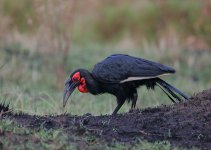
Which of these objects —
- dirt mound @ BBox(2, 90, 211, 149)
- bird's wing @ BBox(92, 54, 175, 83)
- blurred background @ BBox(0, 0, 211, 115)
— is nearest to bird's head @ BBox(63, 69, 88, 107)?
bird's wing @ BBox(92, 54, 175, 83)

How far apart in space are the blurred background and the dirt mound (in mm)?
Answer: 2167

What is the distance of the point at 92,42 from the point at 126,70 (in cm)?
1009

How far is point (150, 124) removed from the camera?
5.93m

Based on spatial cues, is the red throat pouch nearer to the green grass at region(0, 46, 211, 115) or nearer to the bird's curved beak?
the bird's curved beak

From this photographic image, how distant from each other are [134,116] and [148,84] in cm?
149

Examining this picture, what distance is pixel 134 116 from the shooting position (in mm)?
6281

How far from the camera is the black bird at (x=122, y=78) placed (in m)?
7.40

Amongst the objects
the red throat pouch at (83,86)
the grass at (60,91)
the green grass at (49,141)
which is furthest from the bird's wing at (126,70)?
the green grass at (49,141)

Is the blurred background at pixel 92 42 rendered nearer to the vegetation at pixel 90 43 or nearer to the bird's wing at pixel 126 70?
the vegetation at pixel 90 43

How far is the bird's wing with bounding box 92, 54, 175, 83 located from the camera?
7379 mm

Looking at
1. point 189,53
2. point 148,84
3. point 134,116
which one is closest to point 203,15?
point 189,53

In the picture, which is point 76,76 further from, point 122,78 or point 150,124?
point 150,124

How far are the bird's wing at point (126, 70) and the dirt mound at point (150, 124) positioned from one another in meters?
0.95

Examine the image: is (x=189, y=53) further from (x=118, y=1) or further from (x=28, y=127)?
(x=28, y=127)
